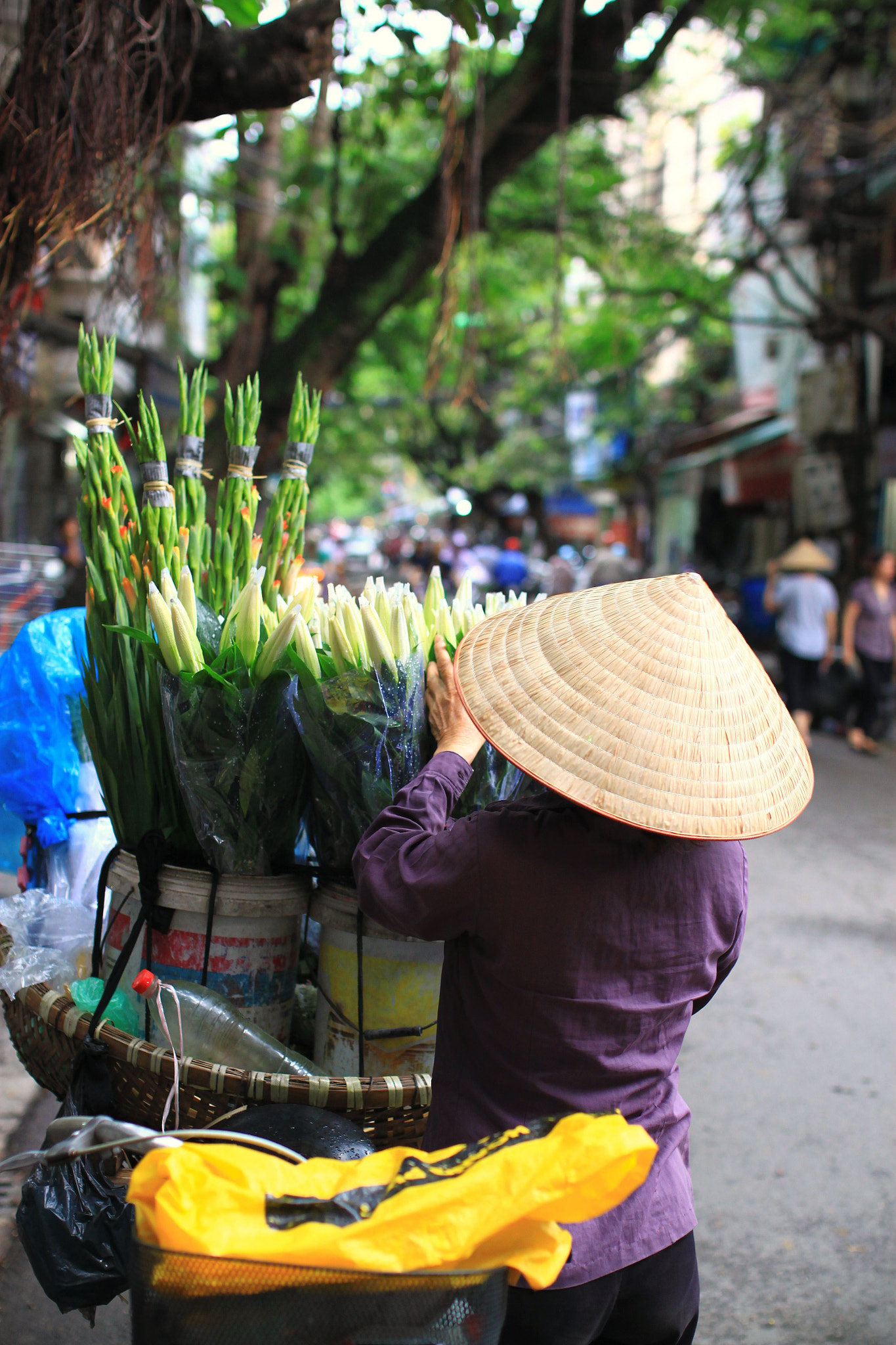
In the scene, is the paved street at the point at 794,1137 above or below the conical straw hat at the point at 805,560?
below

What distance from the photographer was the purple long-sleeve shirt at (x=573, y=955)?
1337 millimetres

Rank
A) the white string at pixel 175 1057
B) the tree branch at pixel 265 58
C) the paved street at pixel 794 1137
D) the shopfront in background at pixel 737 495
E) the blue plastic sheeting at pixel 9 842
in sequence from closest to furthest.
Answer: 1. the white string at pixel 175 1057
2. the blue plastic sheeting at pixel 9 842
3. the paved street at pixel 794 1137
4. the tree branch at pixel 265 58
5. the shopfront in background at pixel 737 495

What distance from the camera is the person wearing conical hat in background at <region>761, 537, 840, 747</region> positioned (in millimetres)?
9250

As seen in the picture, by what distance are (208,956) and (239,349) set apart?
626cm

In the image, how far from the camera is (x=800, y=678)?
9523mm

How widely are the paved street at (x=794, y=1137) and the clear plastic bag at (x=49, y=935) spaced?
99 centimetres

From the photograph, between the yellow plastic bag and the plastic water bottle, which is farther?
the plastic water bottle

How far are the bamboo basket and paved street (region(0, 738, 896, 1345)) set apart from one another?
1067 mm

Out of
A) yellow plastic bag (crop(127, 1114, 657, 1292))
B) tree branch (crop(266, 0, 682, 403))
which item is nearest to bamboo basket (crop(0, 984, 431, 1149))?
yellow plastic bag (crop(127, 1114, 657, 1292))

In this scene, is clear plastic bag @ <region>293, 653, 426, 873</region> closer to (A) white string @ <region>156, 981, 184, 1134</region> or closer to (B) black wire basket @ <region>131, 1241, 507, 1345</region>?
(A) white string @ <region>156, 981, 184, 1134</region>

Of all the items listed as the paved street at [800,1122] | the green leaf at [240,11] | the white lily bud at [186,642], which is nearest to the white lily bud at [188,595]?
the white lily bud at [186,642]

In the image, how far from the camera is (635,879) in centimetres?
135

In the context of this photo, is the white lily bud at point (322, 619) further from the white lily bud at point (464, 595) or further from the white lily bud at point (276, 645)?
the white lily bud at point (464, 595)

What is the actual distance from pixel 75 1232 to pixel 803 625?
8.72m
